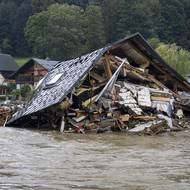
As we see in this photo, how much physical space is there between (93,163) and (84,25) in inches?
Answer: 3649

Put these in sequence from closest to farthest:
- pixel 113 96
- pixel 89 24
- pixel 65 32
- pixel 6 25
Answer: pixel 113 96
pixel 65 32
pixel 89 24
pixel 6 25

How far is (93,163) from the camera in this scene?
973cm

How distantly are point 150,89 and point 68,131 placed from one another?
477 cm

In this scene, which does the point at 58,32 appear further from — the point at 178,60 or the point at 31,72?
the point at 178,60

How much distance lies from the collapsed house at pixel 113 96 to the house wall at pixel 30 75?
48.6m

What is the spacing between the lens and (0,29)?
390 ft

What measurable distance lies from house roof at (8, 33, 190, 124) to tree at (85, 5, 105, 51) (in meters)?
75.6

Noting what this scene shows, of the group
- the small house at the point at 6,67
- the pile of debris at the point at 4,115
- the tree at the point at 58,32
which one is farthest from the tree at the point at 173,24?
the pile of debris at the point at 4,115

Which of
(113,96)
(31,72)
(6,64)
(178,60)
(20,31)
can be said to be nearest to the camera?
(113,96)

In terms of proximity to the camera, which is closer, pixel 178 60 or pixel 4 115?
pixel 4 115

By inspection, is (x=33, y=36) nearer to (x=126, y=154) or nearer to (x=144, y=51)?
(x=144, y=51)

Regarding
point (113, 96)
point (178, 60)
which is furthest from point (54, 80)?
point (178, 60)

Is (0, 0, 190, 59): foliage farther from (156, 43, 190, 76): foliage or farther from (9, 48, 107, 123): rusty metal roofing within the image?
(9, 48, 107, 123): rusty metal roofing

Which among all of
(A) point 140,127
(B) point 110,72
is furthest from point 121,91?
(A) point 140,127
